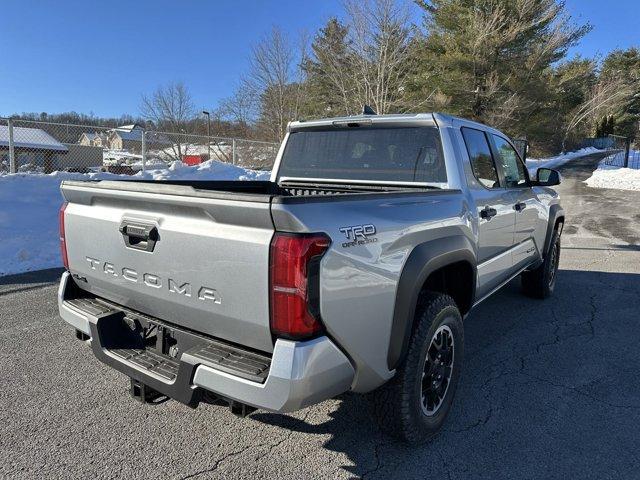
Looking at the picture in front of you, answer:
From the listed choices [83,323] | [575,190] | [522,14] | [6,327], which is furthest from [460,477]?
[522,14]

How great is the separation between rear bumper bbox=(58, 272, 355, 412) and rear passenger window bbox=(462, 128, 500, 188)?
2.10 metres

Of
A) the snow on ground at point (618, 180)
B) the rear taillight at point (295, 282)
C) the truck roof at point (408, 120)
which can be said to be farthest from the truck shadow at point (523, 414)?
the snow on ground at point (618, 180)

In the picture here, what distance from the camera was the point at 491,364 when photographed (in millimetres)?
3688

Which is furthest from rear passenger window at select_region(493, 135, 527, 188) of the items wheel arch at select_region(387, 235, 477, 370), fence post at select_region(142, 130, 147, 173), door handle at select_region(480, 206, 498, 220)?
fence post at select_region(142, 130, 147, 173)

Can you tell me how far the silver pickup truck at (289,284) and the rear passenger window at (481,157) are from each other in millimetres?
71

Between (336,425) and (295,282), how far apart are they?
1367 millimetres

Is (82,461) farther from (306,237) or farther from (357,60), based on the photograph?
(357,60)

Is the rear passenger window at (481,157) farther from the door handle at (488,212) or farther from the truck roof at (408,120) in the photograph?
the door handle at (488,212)

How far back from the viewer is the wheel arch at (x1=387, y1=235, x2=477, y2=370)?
2.27 metres

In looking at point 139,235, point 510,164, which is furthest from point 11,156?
point 510,164

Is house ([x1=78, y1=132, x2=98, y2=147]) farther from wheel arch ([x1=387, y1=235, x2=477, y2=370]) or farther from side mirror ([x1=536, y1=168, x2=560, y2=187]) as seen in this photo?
wheel arch ([x1=387, y1=235, x2=477, y2=370])

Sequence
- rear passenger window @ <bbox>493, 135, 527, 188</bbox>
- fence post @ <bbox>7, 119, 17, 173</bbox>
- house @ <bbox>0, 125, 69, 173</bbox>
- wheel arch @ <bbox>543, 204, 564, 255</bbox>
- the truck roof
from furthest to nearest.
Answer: house @ <bbox>0, 125, 69, 173</bbox> < fence post @ <bbox>7, 119, 17, 173</bbox> < wheel arch @ <bbox>543, 204, 564, 255</bbox> < rear passenger window @ <bbox>493, 135, 527, 188</bbox> < the truck roof

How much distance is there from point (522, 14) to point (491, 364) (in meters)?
25.2

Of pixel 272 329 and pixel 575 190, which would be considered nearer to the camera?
pixel 272 329
